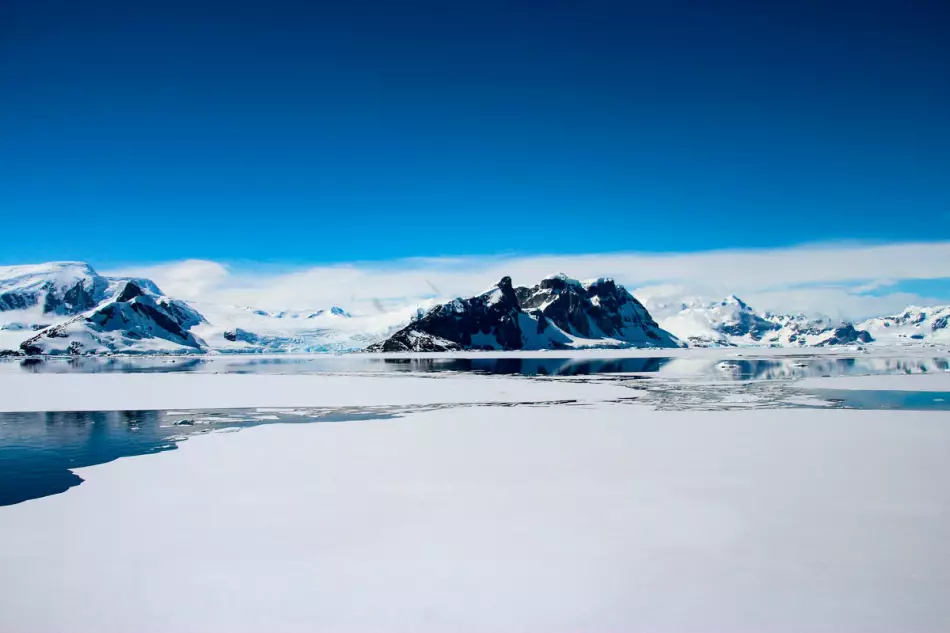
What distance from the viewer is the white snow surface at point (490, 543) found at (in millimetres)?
9672

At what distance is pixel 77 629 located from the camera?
30.4ft

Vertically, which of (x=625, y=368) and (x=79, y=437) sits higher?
(x=79, y=437)

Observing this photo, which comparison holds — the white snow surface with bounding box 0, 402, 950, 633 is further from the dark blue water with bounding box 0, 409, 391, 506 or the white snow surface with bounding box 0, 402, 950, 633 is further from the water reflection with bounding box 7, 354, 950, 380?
the water reflection with bounding box 7, 354, 950, 380

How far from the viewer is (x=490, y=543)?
41.3 feet

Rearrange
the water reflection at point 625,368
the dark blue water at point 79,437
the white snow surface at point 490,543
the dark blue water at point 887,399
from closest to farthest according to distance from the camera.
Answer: the white snow surface at point 490,543, the dark blue water at point 79,437, the dark blue water at point 887,399, the water reflection at point 625,368

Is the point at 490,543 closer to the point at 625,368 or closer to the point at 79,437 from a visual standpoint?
the point at 79,437

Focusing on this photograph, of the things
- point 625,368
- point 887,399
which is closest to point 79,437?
point 887,399

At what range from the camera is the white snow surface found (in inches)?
381

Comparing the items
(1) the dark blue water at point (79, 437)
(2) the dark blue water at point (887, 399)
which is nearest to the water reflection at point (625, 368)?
(2) the dark blue water at point (887, 399)

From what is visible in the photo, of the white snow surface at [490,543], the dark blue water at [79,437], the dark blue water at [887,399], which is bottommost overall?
the dark blue water at [887,399]

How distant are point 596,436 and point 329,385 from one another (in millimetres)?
39811

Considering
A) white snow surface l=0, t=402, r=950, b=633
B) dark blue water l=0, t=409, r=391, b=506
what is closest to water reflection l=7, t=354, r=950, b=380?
dark blue water l=0, t=409, r=391, b=506

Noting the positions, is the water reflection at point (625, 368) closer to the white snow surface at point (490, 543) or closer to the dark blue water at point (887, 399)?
the dark blue water at point (887, 399)

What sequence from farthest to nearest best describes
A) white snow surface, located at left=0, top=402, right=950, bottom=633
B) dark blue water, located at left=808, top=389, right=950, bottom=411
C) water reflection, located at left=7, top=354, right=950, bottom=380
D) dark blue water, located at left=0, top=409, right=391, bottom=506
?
water reflection, located at left=7, top=354, right=950, bottom=380, dark blue water, located at left=808, top=389, right=950, bottom=411, dark blue water, located at left=0, top=409, right=391, bottom=506, white snow surface, located at left=0, top=402, right=950, bottom=633
